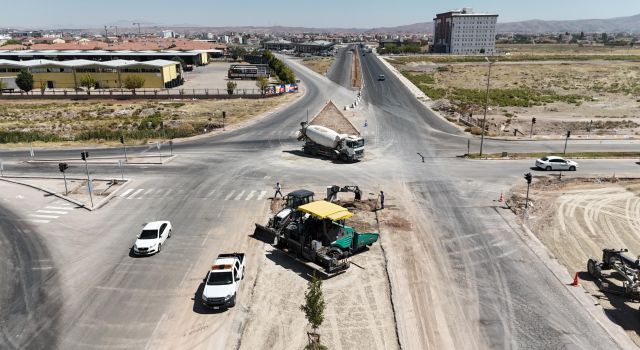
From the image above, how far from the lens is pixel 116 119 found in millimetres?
71438

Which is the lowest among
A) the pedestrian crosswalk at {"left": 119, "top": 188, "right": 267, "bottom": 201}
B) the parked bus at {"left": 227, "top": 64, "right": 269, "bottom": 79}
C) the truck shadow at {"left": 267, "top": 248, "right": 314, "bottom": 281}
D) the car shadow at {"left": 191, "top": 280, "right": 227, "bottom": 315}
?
the car shadow at {"left": 191, "top": 280, "right": 227, "bottom": 315}

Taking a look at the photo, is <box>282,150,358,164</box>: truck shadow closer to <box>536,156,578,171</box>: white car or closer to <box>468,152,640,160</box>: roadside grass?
<box>468,152,640,160</box>: roadside grass

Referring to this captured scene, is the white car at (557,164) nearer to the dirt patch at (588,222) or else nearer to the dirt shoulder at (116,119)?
the dirt patch at (588,222)

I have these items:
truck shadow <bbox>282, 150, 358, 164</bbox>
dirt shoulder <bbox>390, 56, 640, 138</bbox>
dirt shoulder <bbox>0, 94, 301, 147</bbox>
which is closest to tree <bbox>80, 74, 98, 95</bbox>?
dirt shoulder <bbox>0, 94, 301, 147</bbox>

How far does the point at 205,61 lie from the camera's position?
559 ft

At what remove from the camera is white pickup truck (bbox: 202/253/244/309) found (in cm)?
2133

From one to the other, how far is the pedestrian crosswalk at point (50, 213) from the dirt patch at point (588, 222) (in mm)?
34804

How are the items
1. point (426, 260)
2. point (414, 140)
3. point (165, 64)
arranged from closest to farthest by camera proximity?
point (426, 260) < point (414, 140) < point (165, 64)

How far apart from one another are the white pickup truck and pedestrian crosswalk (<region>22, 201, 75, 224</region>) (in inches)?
658

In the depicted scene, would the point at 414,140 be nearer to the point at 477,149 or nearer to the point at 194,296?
the point at 477,149

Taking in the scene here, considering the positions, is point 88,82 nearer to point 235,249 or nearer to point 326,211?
point 235,249

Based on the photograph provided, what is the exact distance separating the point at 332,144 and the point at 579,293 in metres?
29.2

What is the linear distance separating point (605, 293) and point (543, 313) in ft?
14.6

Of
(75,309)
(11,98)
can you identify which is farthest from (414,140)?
(11,98)
